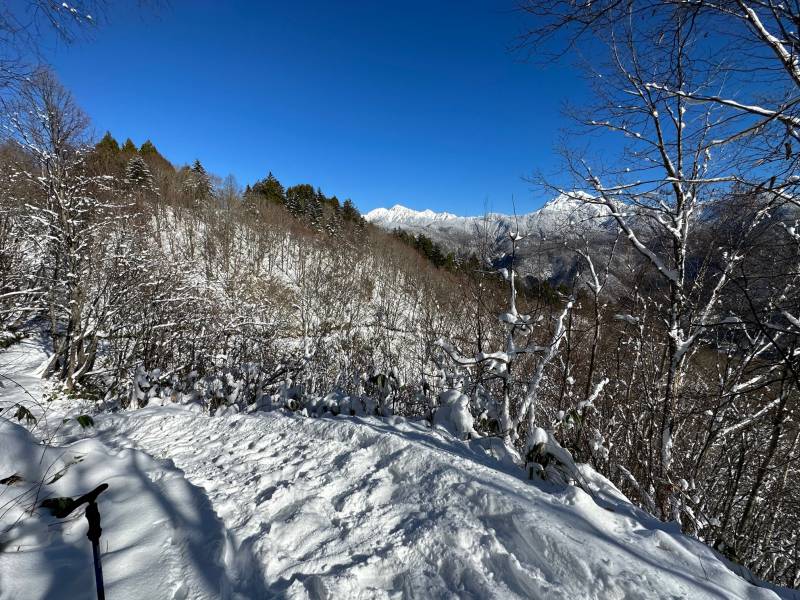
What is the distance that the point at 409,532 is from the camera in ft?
6.72

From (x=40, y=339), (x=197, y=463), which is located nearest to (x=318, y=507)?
(x=197, y=463)

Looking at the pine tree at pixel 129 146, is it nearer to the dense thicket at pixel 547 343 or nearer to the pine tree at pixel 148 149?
the pine tree at pixel 148 149

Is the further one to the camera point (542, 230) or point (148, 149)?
point (148, 149)

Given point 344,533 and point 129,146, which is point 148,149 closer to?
point 129,146

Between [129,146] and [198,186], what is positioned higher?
[129,146]

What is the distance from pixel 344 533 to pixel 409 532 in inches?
16.4

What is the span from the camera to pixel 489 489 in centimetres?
223

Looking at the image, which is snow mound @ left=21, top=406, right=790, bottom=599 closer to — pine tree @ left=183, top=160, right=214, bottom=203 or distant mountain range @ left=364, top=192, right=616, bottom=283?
distant mountain range @ left=364, top=192, right=616, bottom=283

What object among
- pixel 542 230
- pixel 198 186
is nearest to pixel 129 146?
pixel 198 186

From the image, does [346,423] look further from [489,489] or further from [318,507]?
[489,489]

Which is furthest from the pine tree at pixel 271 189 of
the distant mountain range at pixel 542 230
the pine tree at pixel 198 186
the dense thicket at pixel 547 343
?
the distant mountain range at pixel 542 230

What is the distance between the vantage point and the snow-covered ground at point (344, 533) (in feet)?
5.25

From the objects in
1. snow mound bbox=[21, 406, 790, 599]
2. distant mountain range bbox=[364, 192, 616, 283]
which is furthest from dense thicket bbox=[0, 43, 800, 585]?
snow mound bbox=[21, 406, 790, 599]

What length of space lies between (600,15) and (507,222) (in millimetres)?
2233
